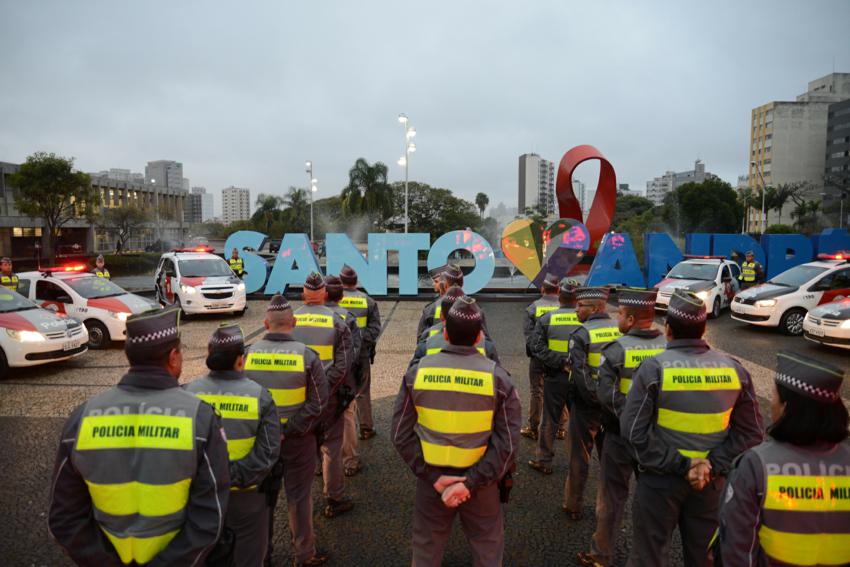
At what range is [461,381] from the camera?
2.90 m

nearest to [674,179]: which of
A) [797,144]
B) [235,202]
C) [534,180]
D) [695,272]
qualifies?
[534,180]

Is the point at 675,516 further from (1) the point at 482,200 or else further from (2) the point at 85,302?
(1) the point at 482,200

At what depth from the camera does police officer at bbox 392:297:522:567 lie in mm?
2889

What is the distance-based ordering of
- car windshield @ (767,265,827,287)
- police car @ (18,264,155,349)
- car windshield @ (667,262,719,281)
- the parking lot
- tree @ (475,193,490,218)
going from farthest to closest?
tree @ (475,193,490,218)
car windshield @ (667,262,719,281)
car windshield @ (767,265,827,287)
police car @ (18,264,155,349)
the parking lot

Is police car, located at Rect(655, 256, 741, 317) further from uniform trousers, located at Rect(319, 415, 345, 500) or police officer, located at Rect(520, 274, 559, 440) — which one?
uniform trousers, located at Rect(319, 415, 345, 500)

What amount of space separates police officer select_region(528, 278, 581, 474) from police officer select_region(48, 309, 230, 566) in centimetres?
367

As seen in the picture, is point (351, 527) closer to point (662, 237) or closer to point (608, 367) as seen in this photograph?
point (608, 367)

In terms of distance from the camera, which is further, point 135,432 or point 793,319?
point 793,319

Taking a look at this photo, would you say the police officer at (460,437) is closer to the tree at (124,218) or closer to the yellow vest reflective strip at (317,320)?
the yellow vest reflective strip at (317,320)

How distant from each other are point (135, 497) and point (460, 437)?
62.2 inches

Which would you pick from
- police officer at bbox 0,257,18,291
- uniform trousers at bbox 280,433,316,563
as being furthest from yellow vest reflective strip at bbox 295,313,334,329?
police officer at bbox 0,257,18,291

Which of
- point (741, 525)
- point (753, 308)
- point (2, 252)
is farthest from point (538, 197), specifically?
point (741, 525)

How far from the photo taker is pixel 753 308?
12.4m

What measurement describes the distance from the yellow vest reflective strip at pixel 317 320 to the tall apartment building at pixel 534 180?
590ft
